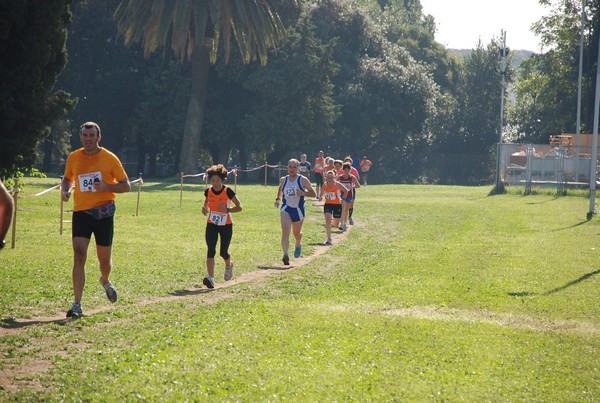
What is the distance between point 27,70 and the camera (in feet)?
62.7

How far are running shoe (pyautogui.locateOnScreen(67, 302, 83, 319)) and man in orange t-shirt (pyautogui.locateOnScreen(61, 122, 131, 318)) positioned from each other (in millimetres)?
154

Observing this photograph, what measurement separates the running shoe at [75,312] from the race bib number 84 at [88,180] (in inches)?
53.3

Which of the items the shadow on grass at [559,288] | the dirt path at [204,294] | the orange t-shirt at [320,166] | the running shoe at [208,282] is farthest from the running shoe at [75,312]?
the orange t-shirt at [320,166]

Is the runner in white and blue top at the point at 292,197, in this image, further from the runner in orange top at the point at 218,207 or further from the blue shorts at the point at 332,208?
the blue shorts at the point at 332,208

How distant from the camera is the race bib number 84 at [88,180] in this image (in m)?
10.4

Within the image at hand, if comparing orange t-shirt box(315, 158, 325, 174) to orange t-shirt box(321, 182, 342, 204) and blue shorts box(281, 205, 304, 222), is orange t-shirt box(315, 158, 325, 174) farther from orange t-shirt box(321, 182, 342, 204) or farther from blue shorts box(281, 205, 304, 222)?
blue shorts box(281, 205, 304, 222)

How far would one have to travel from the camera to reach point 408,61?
75188 mm

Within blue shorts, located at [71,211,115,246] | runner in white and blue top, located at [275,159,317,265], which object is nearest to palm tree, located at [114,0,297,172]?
runner in white and blue top, located at [275,159,317,265]

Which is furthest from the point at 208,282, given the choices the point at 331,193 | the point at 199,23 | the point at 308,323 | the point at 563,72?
the point at 563,72

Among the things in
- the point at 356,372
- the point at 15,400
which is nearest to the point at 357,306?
the point at 356,372

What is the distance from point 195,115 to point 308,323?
144 ft

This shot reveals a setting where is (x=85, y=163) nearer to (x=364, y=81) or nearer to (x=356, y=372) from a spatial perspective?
(x=356, y=372)

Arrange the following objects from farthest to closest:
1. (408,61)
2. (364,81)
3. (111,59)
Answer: (408,61) → (364,81) → (111,59)

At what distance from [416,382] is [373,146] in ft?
230
